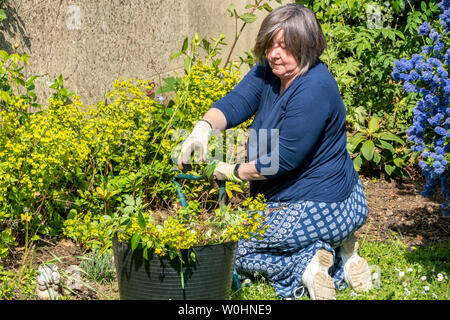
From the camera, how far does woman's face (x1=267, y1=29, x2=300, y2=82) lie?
2738 mm

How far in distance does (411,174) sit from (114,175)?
92.9 inches

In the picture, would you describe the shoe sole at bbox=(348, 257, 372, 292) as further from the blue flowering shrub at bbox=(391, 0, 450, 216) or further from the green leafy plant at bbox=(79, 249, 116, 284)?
the green leafy plant at bbox=(79, 249, 116, 284)

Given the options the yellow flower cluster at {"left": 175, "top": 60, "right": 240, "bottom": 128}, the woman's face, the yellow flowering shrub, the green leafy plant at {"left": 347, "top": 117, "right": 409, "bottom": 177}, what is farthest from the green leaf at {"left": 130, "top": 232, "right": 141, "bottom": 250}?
the green leafy plant at {"left": 347, "top": 117, "right": 409, "bottom": 177}

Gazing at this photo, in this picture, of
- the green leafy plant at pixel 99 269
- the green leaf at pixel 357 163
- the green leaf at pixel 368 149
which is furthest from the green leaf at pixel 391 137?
the green leafy plant at pixel 99 269

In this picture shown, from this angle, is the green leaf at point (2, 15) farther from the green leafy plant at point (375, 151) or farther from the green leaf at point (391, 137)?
the green leaf at point (391, 137)

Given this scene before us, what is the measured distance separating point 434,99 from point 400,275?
2.85ft

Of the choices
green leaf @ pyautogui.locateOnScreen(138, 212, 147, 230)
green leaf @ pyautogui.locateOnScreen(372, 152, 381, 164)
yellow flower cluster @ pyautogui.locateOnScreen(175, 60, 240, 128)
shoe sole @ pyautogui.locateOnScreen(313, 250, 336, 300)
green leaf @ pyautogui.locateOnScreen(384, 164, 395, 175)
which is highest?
yellow flower cluster @ pyautogui.locateOnScreen(175, 60, 240, 128)

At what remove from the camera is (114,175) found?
352cm

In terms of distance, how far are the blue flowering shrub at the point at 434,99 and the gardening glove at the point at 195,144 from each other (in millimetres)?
1051

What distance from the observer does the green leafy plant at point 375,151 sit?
4391 millimetres

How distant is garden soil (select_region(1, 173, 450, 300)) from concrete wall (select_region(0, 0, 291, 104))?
0.98 meters
